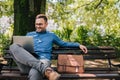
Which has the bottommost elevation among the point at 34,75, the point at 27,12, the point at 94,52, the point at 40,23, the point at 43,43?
the point at 34,75

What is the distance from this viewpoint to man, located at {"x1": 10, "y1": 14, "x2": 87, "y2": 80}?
6.06 metres

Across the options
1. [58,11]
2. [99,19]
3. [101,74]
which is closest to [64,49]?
[101,74]

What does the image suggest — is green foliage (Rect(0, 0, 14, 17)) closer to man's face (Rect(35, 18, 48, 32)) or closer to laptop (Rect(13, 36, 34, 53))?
man's face (Rect(35, 18, 48, 32))

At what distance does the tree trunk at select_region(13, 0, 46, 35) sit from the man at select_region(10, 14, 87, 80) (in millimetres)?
2664

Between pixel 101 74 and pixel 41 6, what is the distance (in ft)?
12.0

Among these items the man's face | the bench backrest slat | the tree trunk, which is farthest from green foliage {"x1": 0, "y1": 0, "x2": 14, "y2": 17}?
the man's face

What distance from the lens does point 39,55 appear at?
6.90 m

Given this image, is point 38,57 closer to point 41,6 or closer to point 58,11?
point 41,6

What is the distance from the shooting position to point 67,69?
A: 6.94 meters

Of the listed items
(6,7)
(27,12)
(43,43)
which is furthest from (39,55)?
(6,7)

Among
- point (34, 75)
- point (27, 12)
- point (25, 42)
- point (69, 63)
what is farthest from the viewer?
point (27, 12)

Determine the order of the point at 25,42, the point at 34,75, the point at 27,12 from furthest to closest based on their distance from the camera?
the point at 27,12, the point at 25,42, the point at 34,75

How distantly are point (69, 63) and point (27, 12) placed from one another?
3216mm

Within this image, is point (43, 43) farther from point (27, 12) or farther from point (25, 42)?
point (27, 12)
